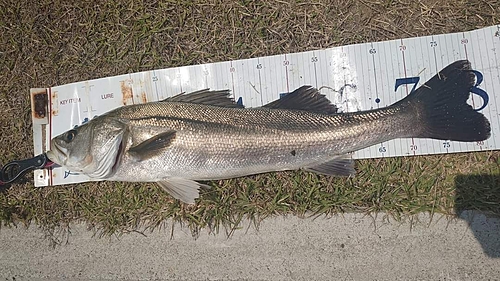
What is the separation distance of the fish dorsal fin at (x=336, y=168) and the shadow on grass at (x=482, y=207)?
878mm

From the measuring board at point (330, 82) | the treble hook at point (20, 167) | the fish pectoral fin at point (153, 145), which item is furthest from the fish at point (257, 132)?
the treble hook at point (20, 167)

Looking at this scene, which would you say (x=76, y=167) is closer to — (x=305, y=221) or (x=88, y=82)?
(x=88, y=82)

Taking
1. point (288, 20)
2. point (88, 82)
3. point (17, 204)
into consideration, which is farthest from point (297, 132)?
point (17, 204)

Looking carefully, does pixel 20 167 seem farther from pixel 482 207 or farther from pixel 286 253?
pixel 482 207

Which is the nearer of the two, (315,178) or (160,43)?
(315,178)

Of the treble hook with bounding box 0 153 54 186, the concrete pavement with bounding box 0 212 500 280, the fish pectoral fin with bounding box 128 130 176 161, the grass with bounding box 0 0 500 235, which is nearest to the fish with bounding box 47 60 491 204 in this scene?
the fish pectoral fin with bounding box 128 130 176 161

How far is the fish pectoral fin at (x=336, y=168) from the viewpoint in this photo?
9.09 feet

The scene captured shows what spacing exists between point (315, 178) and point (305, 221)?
0.35 m

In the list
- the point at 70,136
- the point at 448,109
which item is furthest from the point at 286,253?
the point at 70,136

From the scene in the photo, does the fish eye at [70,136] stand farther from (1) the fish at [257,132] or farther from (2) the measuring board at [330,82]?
(2) the measuring board at [330,82]

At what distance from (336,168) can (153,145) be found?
4.24 ft

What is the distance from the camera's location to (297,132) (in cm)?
266

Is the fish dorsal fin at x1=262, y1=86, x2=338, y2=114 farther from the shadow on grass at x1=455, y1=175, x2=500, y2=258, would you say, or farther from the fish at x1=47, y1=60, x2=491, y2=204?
the shadow on grass at x1=455, y1=175, x2=500, y2=258

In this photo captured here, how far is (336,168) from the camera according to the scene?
277 centimetres
